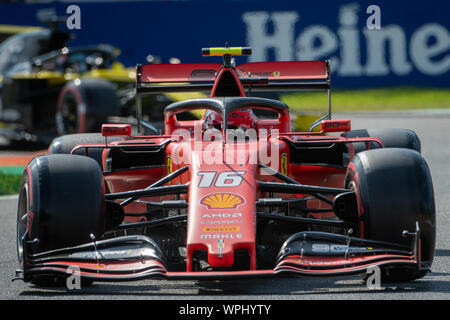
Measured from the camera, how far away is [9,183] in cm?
1133

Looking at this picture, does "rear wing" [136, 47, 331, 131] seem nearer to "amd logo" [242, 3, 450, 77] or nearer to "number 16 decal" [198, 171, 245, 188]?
"number 16 decal" [198, 171, 245, 188]

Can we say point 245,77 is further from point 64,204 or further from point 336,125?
point 64,204

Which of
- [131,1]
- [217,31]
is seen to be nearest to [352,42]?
[217,31]

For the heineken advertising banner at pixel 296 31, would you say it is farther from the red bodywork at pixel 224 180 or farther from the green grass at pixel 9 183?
the red bodywork at pixel 224 180

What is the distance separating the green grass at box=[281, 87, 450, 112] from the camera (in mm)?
21891

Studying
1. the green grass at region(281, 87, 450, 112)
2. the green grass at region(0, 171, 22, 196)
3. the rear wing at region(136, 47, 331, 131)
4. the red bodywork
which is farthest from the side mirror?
the green grass at region(281, 87, 450, 112)

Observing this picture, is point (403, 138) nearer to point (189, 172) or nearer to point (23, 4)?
point (189, 172)

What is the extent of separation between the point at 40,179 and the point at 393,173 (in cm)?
211

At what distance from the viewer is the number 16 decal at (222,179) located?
579 cm

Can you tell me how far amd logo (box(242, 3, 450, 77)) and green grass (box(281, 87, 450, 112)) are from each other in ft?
1.57

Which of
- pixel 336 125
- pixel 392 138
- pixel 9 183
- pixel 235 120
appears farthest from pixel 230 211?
pixel 9 183

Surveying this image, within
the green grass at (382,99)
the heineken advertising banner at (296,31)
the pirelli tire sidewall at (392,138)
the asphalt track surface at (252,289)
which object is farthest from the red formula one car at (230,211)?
the green grass at (382,99)

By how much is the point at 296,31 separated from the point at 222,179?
1704 centimetres

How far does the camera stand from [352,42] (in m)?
22.1
